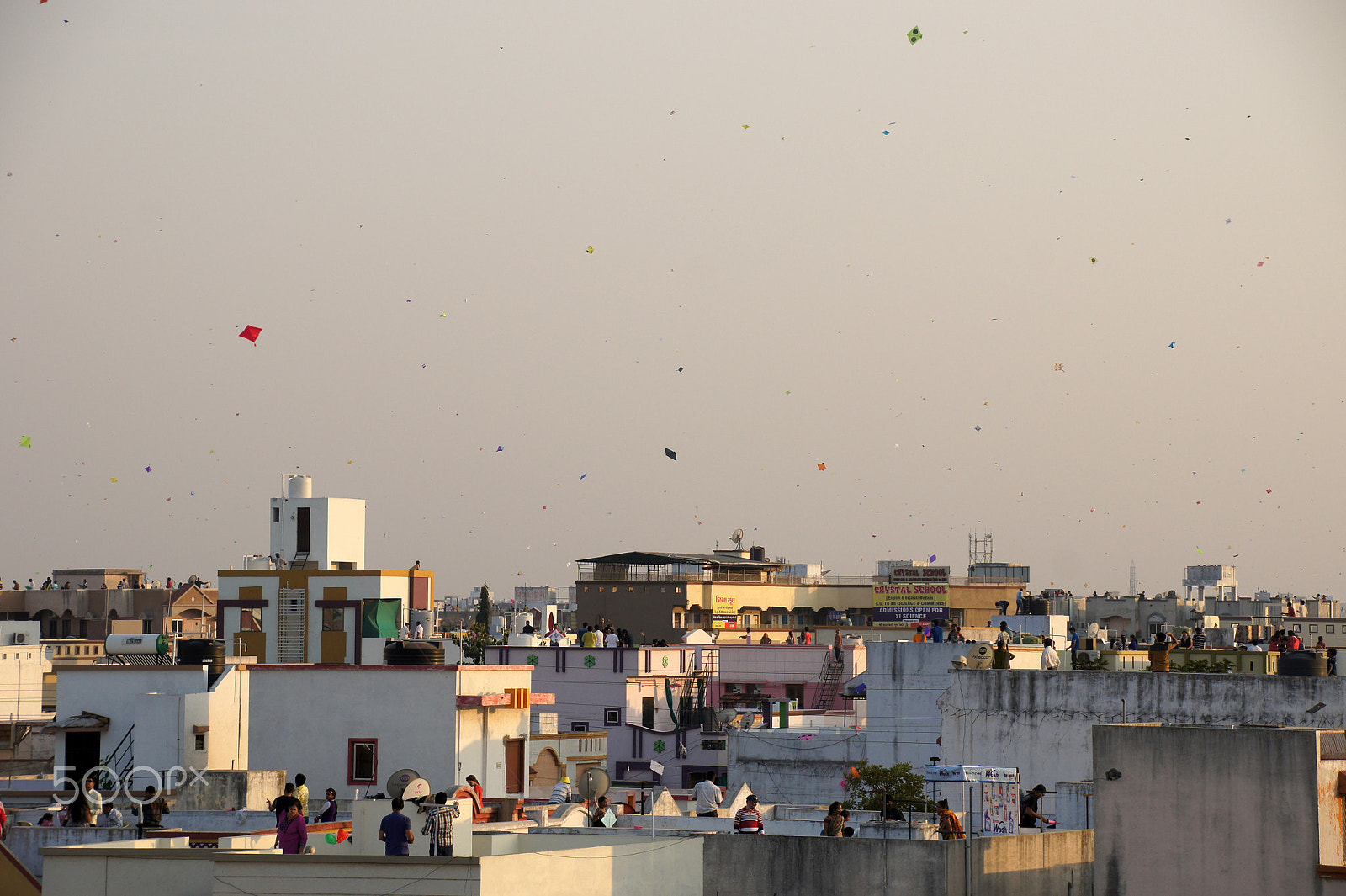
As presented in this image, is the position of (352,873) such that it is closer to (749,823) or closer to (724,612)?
(749,823)

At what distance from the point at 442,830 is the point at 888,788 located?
17231 mm

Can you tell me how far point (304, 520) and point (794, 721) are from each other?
33.7 m

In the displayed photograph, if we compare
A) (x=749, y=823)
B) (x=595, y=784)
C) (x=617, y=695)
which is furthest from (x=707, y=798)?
(x=617, y=695)

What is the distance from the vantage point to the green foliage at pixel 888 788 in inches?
1409

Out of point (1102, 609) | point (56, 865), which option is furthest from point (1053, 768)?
point (1102, 609)

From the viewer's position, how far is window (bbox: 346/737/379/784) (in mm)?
38688

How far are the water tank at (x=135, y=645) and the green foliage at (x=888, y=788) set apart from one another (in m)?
16.6

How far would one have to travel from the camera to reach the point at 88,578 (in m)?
117

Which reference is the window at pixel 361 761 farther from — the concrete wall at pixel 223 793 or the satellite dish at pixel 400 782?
the satellite dish at pixel 400 782

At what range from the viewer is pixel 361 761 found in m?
38.8

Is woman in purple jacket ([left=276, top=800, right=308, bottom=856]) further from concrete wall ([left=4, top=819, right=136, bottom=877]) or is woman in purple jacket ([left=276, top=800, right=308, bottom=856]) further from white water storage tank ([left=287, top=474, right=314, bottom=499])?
white water storage tank ([left=287, top=474, right=314, bottom=499])

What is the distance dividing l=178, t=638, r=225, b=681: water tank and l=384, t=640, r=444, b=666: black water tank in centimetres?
393

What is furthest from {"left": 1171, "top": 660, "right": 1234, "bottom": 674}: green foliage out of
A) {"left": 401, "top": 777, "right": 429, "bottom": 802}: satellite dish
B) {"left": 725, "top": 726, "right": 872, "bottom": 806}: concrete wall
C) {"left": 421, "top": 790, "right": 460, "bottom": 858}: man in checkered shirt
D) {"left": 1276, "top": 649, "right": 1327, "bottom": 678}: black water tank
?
{"left": 421, "top": 790, "right": 460, "bottom": 858}: man in checkered shirt

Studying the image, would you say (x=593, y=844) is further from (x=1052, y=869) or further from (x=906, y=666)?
(x=906, y=666)
